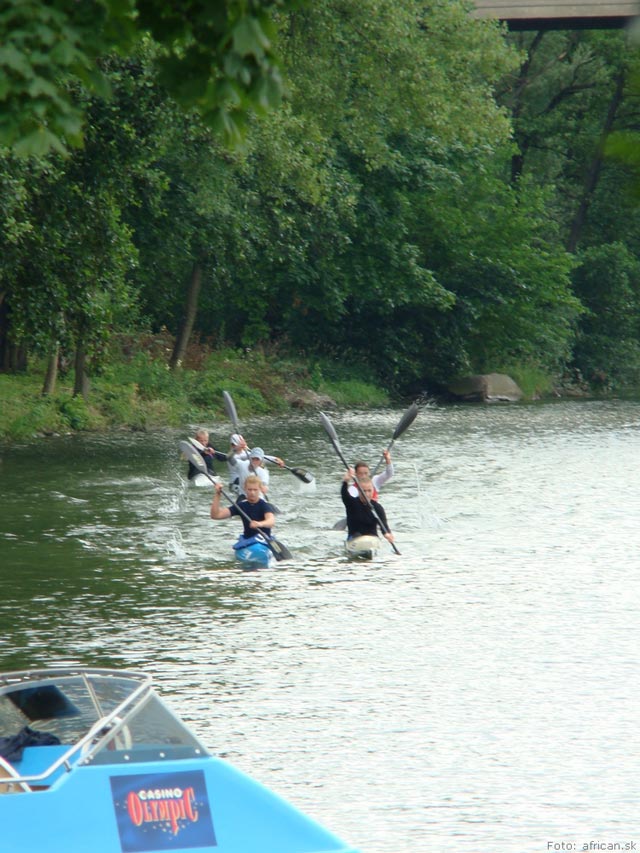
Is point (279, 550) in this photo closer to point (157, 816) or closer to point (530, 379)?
point (157, 816)

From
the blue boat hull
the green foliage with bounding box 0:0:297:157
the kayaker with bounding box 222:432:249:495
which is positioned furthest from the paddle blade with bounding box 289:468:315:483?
the green foliage with bounding box 0:0:297:157

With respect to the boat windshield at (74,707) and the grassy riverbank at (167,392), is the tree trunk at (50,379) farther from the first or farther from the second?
the boat windshield at (74,707)

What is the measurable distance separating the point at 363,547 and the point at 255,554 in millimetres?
1539

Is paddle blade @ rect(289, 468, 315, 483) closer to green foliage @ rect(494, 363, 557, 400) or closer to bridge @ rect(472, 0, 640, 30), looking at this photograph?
bridge @ rect(472, 0, 640, 30)

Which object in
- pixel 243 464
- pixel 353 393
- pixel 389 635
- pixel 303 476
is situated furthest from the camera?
pixel 353 393

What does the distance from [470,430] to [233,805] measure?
30797 mm

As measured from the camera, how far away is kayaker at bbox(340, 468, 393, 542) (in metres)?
17.8

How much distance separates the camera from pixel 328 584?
1594 cm

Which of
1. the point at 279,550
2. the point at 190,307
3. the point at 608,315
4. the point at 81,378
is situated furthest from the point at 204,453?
the point at 608,315

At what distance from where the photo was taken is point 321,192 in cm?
3834

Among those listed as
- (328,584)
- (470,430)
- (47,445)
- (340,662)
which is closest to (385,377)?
(470,430)

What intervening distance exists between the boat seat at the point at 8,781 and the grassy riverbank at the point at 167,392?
22654 millimetres

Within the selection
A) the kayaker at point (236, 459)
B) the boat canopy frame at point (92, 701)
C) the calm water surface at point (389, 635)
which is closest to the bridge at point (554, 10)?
the calm water surface at point (389, 635)

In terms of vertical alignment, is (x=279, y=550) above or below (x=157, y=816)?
below
